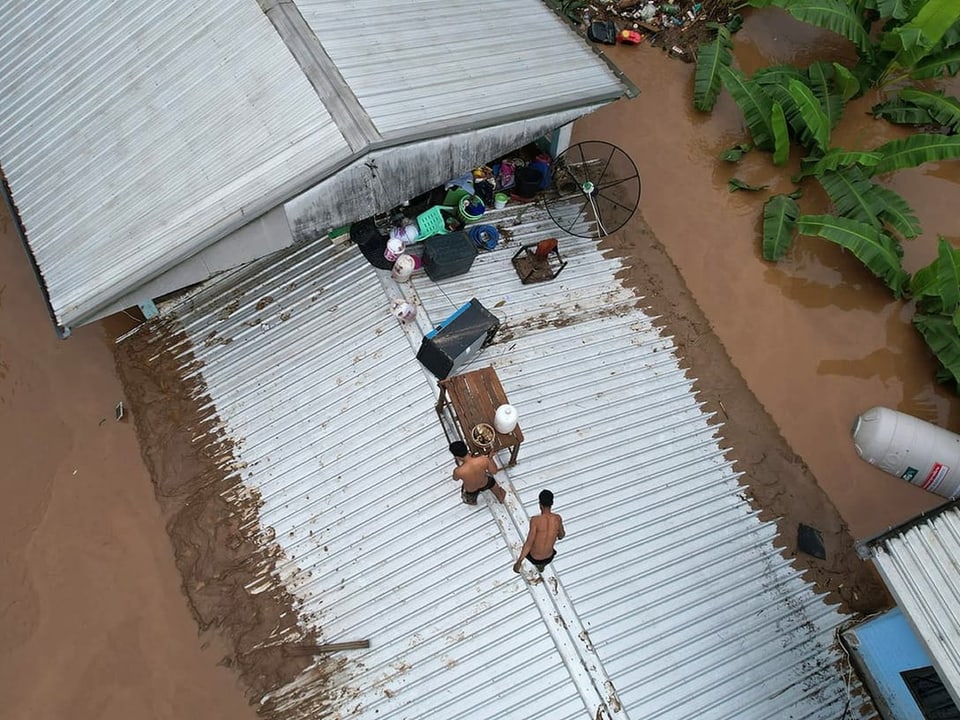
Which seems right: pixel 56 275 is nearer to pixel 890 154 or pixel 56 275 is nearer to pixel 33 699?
pixel 33 699

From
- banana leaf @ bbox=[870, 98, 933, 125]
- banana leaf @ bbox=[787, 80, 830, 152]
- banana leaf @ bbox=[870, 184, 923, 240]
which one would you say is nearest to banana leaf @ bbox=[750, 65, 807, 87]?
banana leaf @ bbox=[787, 80, 830, 152]

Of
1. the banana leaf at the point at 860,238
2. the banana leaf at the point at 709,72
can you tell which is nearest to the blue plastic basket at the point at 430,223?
the banana leaf at the point at 860,238

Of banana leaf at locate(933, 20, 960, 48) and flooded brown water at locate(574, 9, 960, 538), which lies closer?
flooded brown water at locate(574, 9, 960, 538)

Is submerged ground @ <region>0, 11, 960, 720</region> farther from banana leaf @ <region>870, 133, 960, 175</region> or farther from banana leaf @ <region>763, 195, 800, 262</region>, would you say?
banana leaf @ <region>870, 133, 960, 175</region>

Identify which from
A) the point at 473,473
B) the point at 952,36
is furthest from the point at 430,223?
the point at 952,36

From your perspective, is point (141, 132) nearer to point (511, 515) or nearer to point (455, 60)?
point (455, 60)

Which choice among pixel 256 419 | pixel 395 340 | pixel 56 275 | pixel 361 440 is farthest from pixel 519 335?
pixel 56 275
